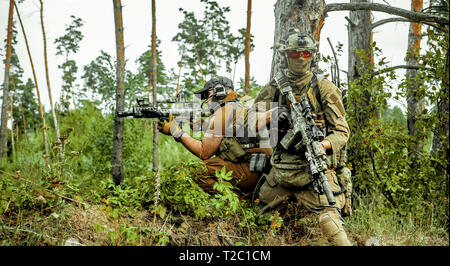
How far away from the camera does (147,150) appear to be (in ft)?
30.5

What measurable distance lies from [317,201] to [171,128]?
6.91ft

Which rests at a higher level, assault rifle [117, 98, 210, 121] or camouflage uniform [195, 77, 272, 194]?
assault rifle [117, 98, 210, 121]

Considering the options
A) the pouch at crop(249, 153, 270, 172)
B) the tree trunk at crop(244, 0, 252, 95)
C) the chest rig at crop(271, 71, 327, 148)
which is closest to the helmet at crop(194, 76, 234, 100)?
the chest rig at crop(271, 71, 327, 148)

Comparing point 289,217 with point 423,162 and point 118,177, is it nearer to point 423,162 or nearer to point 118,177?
point 423,162

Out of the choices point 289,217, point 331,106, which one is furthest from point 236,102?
point 289,217

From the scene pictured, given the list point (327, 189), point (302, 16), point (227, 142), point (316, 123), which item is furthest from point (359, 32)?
point (327, 189)

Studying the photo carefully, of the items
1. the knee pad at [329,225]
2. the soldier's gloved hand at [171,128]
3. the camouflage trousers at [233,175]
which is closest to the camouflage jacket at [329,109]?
the knee pad at [329,225]

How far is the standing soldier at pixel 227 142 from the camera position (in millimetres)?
4000

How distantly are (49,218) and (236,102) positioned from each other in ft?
7.96

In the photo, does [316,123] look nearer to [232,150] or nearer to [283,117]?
[283,117]

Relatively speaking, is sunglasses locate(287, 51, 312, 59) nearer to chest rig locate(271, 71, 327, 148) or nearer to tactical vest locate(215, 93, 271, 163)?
→ chest rig locate(271, 71, 327, 148)

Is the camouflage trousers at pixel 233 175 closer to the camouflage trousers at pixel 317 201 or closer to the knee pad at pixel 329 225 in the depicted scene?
the camouflage trousers at pixel 317 201

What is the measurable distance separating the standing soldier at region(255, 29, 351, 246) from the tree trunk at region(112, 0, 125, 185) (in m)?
3.14

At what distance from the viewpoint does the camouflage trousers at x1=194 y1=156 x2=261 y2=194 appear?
4.12 m
